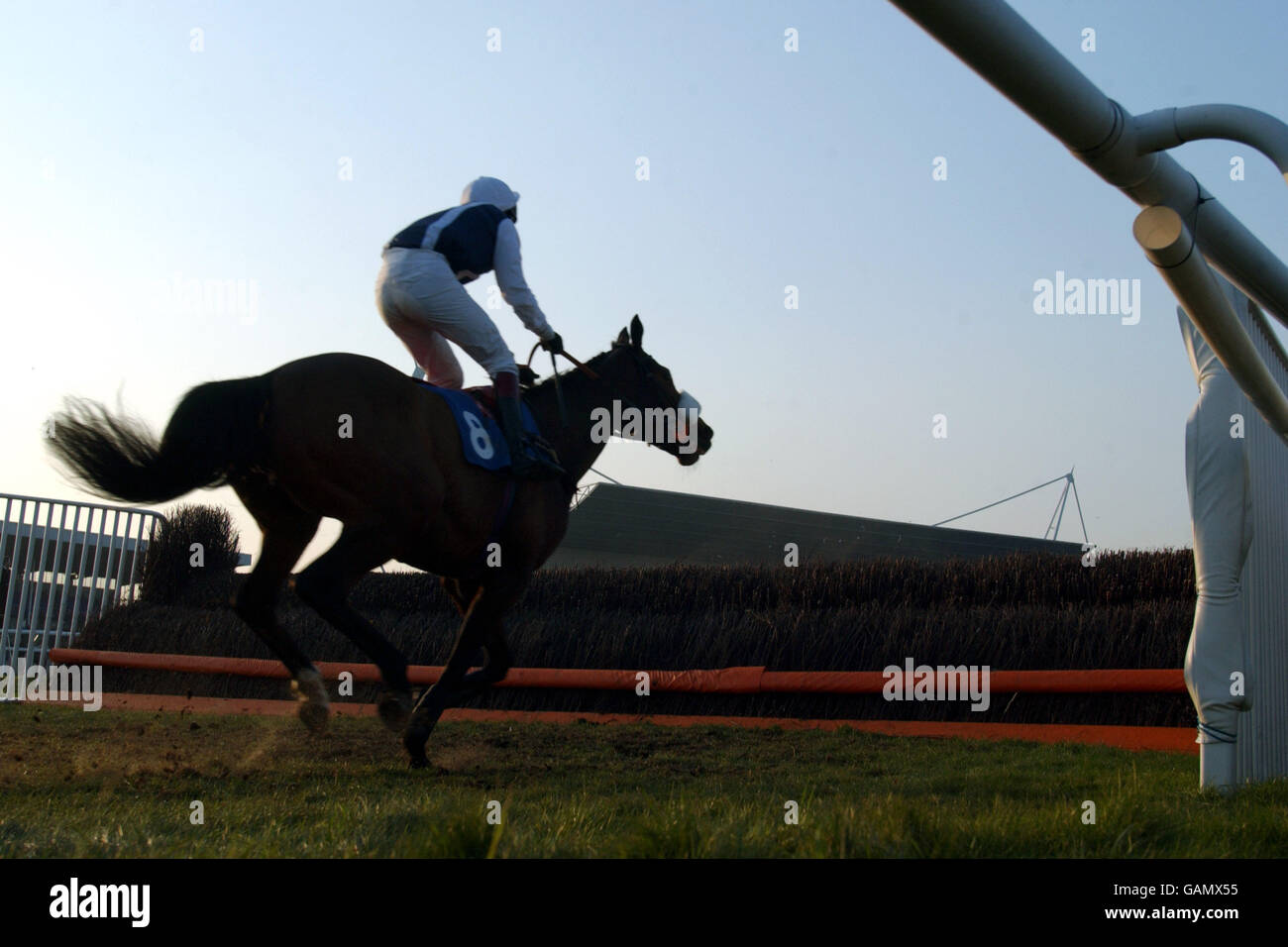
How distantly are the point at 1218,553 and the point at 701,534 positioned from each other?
14.4 metres

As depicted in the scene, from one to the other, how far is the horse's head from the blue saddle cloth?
0.94 meters

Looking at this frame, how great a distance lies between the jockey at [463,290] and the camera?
5520 mm

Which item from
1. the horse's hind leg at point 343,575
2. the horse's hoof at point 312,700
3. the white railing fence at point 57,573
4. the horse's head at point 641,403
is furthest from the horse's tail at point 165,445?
the white railing fence at point 57,573

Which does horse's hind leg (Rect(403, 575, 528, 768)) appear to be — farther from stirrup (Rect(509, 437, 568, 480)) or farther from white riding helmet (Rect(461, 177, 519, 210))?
white riding helmet (Rect(461, 177, 519, 210))

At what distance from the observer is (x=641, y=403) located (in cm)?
669

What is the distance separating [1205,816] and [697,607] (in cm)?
737

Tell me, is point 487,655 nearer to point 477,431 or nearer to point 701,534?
point 477,431

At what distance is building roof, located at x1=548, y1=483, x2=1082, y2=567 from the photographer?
59.9 ft

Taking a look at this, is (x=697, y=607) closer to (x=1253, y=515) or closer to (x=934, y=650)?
(x=934, y=650)

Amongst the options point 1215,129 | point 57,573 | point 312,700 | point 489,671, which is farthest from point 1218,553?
point 57,573
